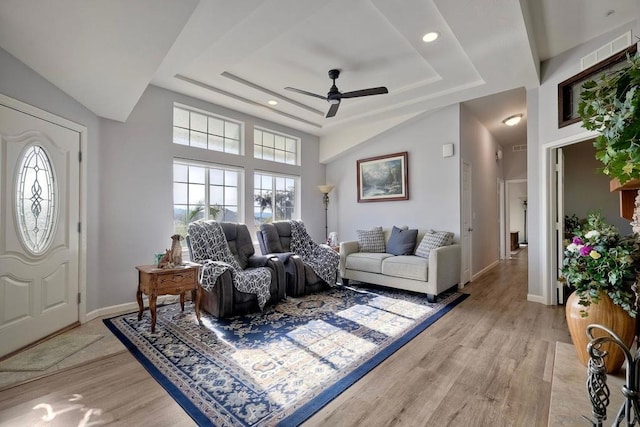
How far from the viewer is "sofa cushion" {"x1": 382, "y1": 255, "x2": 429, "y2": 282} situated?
402 cm

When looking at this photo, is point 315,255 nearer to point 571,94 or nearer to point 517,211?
point 571,94

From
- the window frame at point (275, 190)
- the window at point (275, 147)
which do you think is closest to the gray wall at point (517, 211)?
the window frame at point (275, 190)

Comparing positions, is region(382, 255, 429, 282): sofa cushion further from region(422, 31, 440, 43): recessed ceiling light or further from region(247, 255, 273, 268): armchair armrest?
region(422, 31, 440, 43): recessed ceiling light

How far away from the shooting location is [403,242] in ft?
15.5

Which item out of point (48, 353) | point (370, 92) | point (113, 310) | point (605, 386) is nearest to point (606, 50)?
point (370, 92)

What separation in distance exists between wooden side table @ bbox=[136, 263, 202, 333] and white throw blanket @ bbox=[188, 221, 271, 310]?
119 millimetres

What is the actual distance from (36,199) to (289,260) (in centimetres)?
269

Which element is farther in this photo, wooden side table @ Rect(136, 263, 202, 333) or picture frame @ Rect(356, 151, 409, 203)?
picture frame @ Rect(356, 151, 409, 203)

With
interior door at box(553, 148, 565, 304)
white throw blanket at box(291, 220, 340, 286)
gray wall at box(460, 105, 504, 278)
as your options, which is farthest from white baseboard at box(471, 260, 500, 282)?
white throw blanket at box(291, 220, 340, 286)

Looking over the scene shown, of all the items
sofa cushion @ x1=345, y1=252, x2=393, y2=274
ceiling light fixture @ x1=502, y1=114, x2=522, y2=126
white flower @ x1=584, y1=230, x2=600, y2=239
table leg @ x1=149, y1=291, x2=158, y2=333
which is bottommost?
table leg @ x1=149, y1=291, x2=158, y2=333

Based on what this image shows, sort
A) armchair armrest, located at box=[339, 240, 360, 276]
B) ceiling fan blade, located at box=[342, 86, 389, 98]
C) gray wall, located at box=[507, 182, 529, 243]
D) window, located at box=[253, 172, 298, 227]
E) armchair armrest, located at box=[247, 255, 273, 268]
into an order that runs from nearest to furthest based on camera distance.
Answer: ceiling fan blade, located at box=[342, 86, 389, 98] → armchair armrest, located at box=[247, 255, 273, 268] → armchair armrest, located at box=[339, 240, 360, 276] → window, located at box=[253, 172, 298, 227] → gray wall, located at box=[507, 182, 529, 243]

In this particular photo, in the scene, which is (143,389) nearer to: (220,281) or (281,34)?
(220,281)

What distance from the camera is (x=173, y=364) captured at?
7.70ft

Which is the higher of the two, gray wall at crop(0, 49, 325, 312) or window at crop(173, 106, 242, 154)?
window at crop(173, 106, 242, 154)
